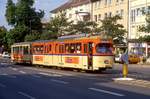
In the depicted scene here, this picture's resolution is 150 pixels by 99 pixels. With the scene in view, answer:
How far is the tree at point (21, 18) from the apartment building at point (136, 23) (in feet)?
84.4

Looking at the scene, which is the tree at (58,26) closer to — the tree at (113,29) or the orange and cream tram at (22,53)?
the tree at (113,29)

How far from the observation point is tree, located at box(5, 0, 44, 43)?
349 feet

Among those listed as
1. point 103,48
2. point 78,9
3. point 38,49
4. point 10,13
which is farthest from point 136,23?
point 103,48

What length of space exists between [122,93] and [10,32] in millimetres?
88538

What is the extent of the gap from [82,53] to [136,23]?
4705 centimetres

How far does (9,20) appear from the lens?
107750 mm

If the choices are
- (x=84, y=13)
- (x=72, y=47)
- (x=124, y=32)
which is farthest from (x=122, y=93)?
(x=84, y=13)

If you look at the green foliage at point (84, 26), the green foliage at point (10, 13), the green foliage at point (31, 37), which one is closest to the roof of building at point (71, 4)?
the green foliage at point (31, 37)

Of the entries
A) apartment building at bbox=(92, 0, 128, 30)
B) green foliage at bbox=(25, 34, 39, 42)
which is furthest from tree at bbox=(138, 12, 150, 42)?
green foliage at bbox=(25, 34, 39, 42)

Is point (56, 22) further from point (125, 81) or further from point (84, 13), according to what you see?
point (125, 81)

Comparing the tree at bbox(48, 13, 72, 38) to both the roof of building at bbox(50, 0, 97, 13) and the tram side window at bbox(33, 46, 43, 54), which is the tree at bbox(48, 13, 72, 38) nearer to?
the roof of building at bbox(50, 0, 97, 13)

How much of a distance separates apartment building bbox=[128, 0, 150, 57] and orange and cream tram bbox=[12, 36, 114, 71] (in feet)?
117

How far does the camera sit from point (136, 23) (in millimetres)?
84125

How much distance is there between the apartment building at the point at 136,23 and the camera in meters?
80.2
